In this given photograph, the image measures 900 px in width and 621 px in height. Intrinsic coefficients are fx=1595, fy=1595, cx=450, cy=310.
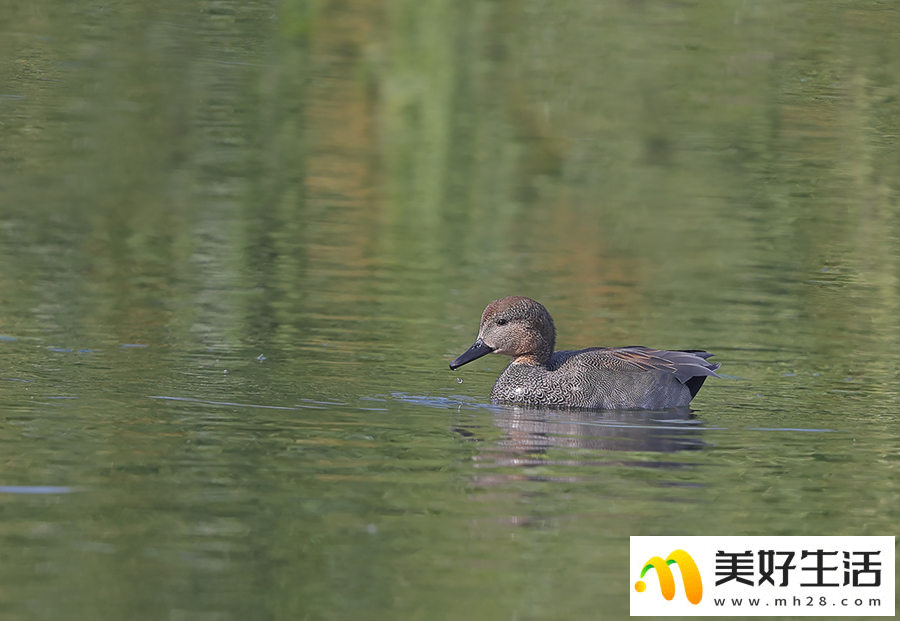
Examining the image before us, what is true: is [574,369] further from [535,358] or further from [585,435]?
[585,435]

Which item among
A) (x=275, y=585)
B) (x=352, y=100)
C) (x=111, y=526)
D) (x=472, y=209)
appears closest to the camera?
(x=275, y=585)

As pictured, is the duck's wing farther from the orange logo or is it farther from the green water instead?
the orange logo

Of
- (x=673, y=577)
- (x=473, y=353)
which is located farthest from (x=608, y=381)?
(x=673, y=577)

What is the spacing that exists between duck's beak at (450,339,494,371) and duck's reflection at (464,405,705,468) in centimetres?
40

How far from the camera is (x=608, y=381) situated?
1054 cm

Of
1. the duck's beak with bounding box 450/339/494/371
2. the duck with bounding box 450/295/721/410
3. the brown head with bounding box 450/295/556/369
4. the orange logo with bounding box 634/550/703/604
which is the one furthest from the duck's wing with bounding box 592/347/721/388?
the orange logo with bounding box 634/550/703/604

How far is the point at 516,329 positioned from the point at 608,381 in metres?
0.77

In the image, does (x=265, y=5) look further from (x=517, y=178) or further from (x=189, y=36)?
(x=517, y=178)

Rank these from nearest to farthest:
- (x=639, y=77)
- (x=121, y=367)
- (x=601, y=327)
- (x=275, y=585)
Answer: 1. (x=275, y=585)
2. (x=121, y=367)
3. (x=601, y=327)
4. (x=639, y=77)

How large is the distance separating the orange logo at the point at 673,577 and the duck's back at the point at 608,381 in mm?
3298

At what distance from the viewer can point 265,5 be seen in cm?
2530

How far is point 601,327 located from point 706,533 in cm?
555

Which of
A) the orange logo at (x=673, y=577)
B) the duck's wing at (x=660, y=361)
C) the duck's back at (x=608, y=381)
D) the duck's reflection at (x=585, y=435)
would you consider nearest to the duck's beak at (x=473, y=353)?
the duck's back at (x=608, y=381)

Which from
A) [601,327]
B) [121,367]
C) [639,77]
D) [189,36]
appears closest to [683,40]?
[639,77]
